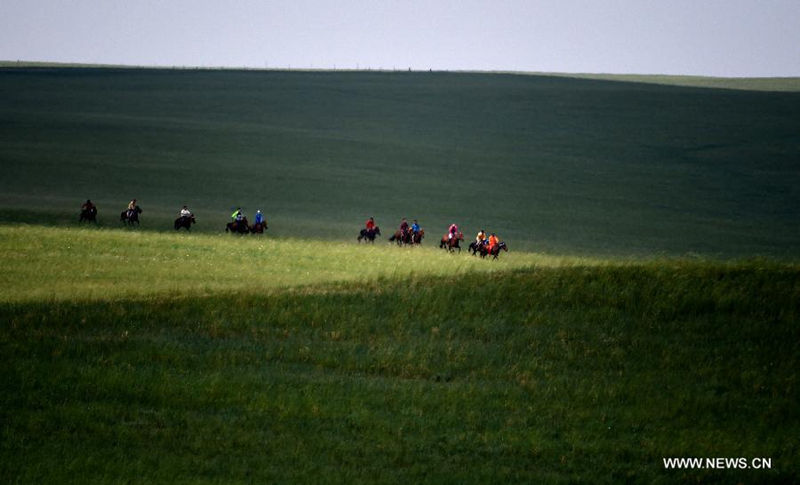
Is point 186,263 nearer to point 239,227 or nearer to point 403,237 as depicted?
point 239,227

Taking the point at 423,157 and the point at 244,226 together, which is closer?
the point at 244,226

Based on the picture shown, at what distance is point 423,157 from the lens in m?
67.8

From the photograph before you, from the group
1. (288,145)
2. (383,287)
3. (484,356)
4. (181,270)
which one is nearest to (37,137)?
(288,145)

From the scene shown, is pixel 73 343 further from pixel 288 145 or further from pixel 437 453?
pixel 288 145

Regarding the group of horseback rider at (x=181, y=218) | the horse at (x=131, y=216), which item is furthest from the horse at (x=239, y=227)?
the horse at (x=131, y=216)

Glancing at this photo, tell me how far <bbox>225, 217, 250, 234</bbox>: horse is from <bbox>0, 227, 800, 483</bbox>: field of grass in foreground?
16689mm

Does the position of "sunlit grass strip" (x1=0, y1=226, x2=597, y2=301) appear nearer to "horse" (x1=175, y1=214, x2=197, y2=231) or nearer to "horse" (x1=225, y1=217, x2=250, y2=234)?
"horse" (x1=225, y1=217, x2=250, y2=234)

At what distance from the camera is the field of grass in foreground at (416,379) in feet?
35.5

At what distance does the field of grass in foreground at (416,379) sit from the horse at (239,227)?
16.7 m

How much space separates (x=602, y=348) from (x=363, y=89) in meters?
85.2

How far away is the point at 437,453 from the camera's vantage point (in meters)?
11.2

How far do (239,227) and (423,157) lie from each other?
31840 mm

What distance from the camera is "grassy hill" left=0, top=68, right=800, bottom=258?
156ft

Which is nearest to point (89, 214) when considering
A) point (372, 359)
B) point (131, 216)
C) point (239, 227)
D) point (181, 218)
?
point (131, 216)
